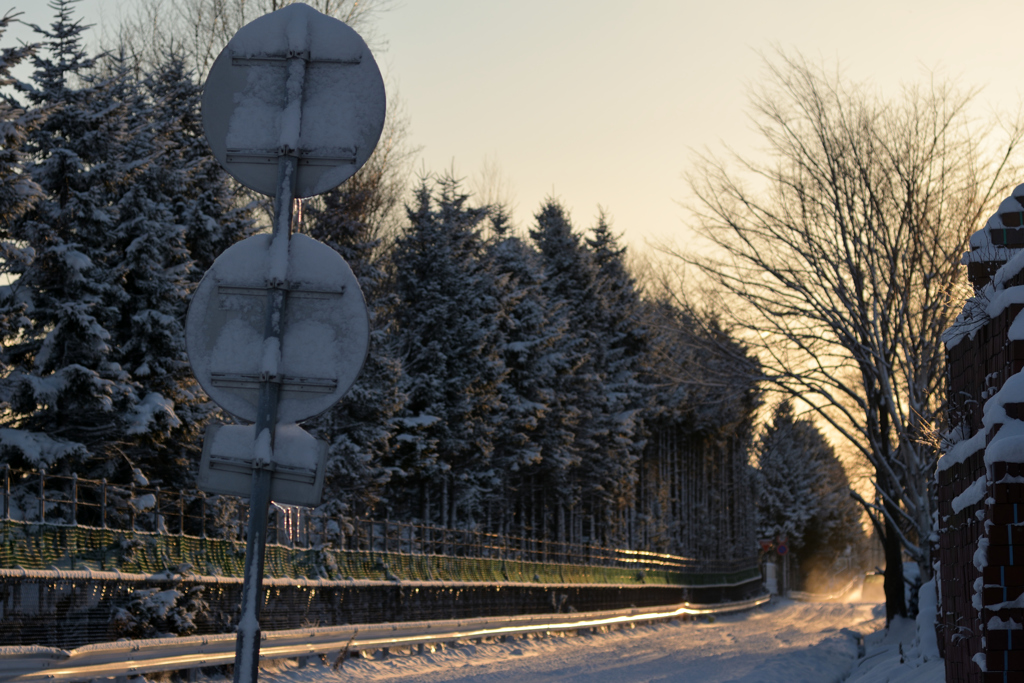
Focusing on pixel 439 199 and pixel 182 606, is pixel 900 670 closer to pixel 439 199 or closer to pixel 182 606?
pixel 182 606

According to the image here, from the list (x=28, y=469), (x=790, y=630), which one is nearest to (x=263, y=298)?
(x=28, y=469)

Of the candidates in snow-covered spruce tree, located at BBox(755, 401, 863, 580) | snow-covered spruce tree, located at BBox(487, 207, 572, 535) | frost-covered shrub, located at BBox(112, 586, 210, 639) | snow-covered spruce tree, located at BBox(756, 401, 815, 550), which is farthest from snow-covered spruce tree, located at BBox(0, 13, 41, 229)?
snow-covered spruce tree, located at BBox(756, 401, 815, 550)

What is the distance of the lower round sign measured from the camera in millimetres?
3803

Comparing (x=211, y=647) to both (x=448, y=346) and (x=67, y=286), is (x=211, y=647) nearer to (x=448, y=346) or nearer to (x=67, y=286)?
(x=67, y=286)

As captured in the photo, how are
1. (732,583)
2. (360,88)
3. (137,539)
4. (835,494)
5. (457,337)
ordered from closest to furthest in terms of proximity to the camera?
(360,88) → (137,539) → (457,337) → (732,583) → (835,494)

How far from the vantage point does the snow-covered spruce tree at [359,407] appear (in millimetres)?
35219

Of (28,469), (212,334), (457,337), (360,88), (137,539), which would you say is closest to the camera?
(212,334)

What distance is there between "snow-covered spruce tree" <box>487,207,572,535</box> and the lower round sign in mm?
39904

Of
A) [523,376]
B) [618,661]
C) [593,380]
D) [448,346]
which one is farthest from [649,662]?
[593,380]

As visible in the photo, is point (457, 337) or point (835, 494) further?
point (835, 494)

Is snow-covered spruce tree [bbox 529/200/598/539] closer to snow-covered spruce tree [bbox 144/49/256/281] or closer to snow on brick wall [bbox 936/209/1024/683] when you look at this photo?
snow-covered spruce tree [bbox 144/49/256/281]

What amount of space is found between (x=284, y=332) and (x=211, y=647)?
11.8 meters

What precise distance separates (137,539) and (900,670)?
10.4 meters

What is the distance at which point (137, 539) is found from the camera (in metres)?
16.2
